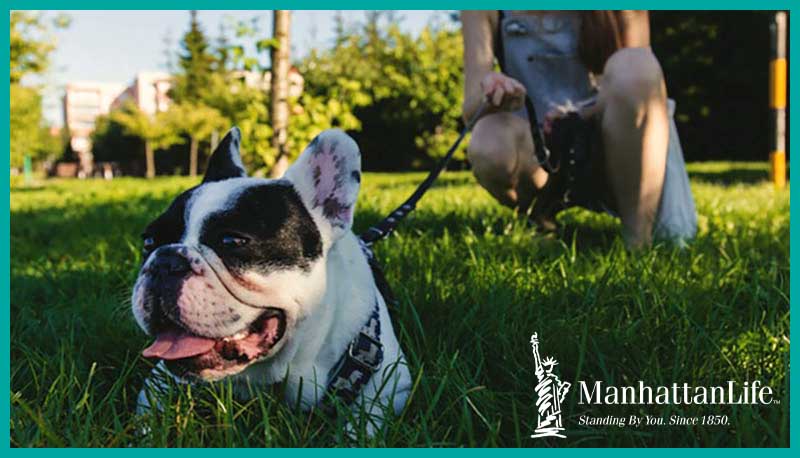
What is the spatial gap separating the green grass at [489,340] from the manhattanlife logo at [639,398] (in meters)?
0.02

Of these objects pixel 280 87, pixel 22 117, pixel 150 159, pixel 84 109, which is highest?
pixel 84 109

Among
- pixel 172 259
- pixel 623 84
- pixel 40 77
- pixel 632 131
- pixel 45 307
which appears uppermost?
pixel 40 77

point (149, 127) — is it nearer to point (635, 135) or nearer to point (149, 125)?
point (149, 125)

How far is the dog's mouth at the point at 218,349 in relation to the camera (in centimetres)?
127

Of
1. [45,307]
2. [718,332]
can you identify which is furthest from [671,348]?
[45,307]

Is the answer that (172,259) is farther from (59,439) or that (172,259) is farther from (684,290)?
(684,290)

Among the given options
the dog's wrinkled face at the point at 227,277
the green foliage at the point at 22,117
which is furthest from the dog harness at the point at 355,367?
the green foliage at the point at 22,117

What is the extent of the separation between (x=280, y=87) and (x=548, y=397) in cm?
340

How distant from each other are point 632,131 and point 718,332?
1143mm

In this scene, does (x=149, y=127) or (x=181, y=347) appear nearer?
(x=181, y=347)

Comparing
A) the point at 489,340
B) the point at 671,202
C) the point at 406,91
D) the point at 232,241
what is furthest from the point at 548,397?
the point at 406,91

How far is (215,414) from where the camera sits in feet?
4.29

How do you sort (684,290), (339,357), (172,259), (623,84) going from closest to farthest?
(172,259)
(339,357)
(684,290)
(623,84)

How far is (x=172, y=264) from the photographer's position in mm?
1233
